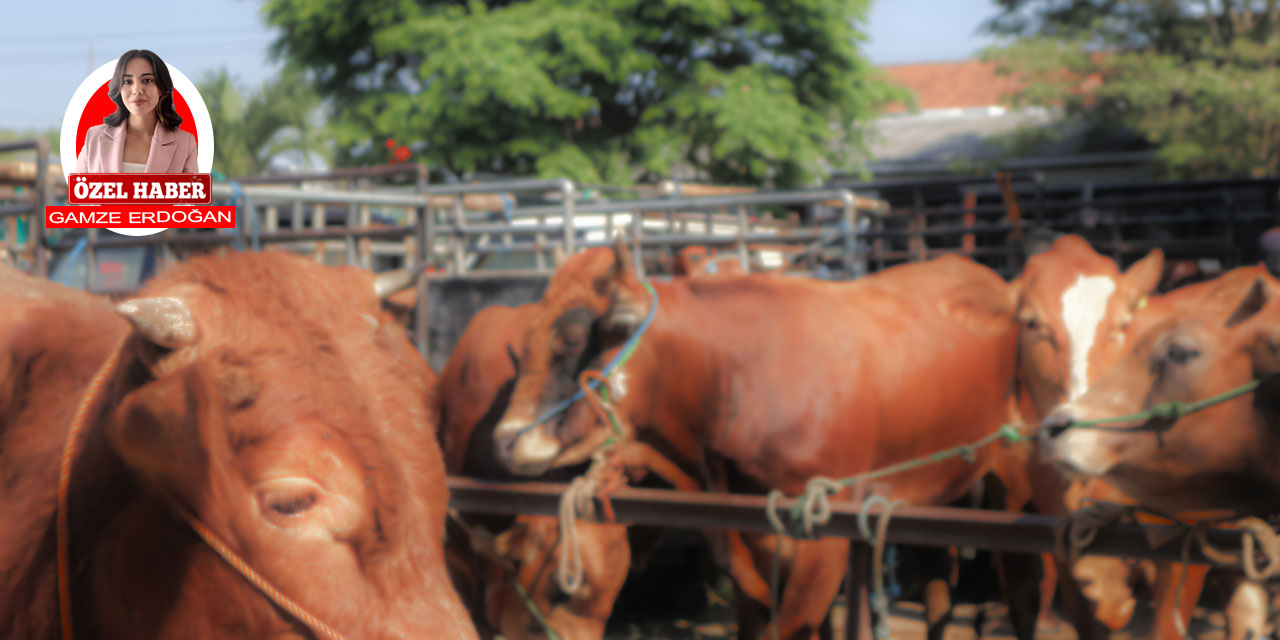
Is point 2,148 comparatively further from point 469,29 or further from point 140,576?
point 469,29

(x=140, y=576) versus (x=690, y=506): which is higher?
(x=140, y=576)

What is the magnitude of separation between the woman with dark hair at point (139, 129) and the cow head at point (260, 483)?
0.87 meters

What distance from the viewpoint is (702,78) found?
1747 centimetres

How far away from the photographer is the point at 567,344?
3584mm

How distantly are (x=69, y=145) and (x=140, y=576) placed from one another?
3.89 ft

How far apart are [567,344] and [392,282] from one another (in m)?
1.88

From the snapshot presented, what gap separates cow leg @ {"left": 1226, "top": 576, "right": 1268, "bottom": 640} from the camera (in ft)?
8.98

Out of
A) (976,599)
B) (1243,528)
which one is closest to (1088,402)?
(1243,528)

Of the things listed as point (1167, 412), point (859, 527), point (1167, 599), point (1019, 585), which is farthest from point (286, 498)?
point (1019, 585)

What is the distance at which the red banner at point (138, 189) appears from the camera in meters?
2.18

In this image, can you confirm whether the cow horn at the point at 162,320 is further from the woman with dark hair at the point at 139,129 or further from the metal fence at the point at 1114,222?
the metal fence at the point at 1114,222

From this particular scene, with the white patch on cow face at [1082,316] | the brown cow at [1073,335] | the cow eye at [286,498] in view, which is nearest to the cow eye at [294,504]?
the cow eye at [286,498]

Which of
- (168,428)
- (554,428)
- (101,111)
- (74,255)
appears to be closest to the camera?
(168,428)

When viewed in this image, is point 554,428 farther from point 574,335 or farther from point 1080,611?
point 1080,611
